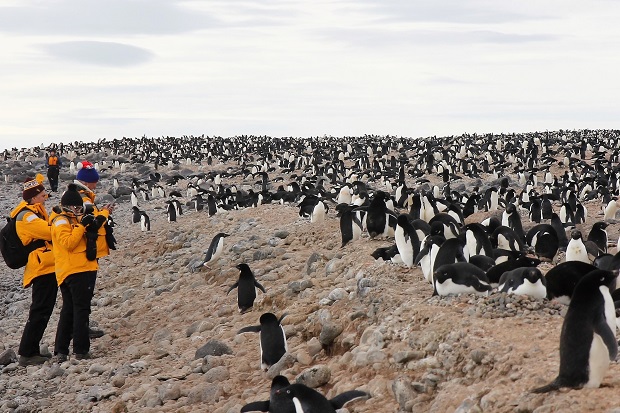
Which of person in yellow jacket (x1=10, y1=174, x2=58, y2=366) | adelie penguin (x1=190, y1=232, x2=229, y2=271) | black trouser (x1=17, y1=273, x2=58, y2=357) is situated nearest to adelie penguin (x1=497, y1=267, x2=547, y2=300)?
person in yellow jacket (x1=10, y1=174, x2=58, y2=366)

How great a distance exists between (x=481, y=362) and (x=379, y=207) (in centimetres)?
580

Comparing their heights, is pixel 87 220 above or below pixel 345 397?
above

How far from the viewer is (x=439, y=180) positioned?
93.1ft

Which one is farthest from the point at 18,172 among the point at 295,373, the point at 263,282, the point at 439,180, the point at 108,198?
the point at 295,373

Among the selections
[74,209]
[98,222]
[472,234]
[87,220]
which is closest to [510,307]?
[472,234]

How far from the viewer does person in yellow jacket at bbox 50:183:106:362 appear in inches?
302

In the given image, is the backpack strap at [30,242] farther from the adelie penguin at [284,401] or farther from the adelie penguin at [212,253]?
the adelie penguin at [212,253]

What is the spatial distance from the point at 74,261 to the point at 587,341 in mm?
5586

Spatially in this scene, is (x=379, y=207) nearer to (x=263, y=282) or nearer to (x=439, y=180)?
(x=263, y=282)

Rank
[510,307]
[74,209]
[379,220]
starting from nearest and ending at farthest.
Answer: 1. [510,307]
2. [74,209]
3. [379,220]

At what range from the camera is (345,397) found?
5090mm

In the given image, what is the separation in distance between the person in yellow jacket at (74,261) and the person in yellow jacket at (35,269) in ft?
0.86

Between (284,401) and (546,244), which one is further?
(546,244)

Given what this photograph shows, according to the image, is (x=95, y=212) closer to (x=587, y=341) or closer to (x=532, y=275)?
(x=532, y=275)
